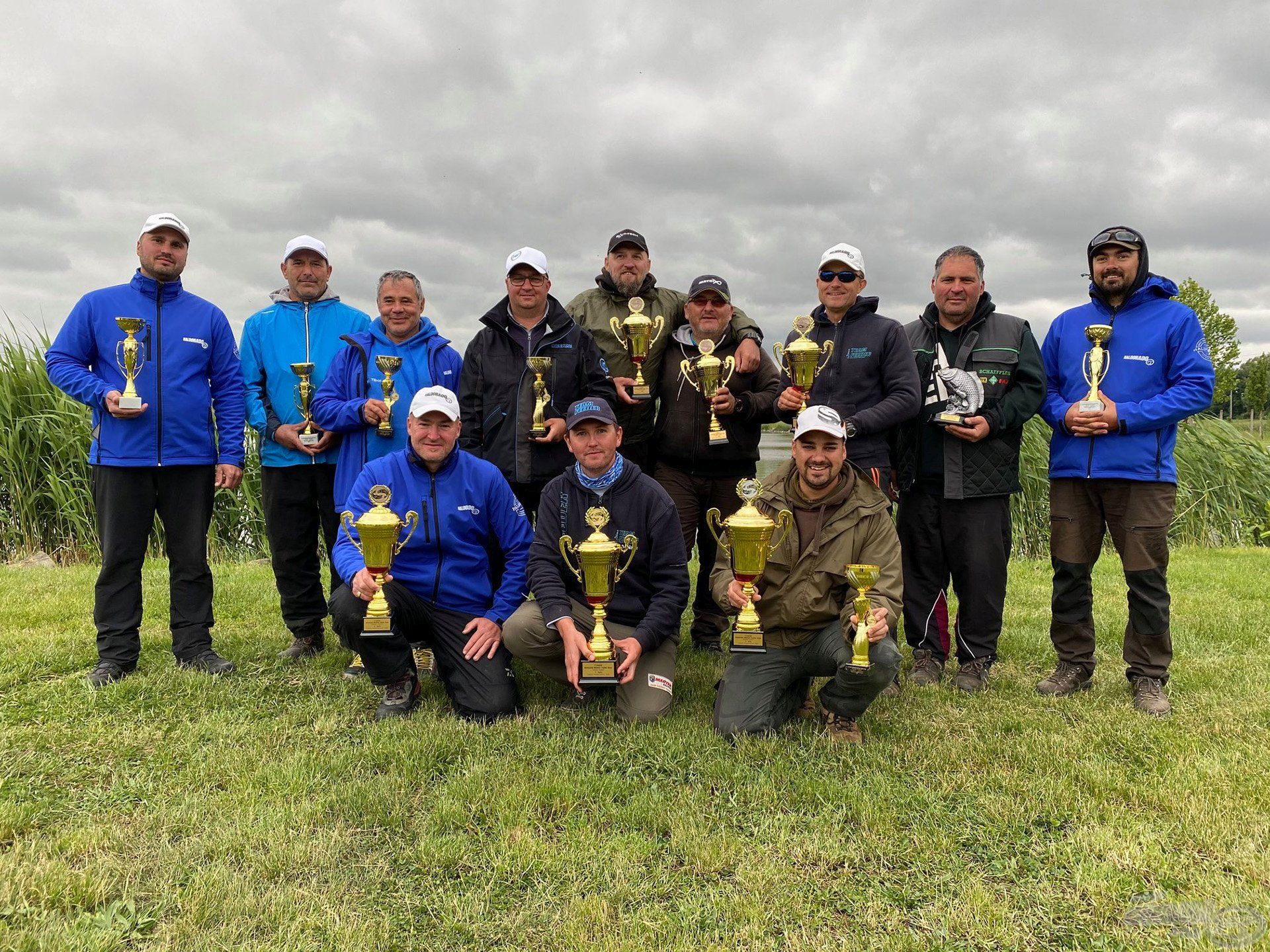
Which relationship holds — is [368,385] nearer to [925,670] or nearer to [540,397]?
[540,397]

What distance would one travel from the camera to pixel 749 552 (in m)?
3.78

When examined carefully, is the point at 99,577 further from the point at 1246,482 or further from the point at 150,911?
the point at 1246,482

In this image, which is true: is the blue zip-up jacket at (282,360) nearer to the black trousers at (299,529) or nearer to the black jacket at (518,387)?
the black trousers at (299,529)

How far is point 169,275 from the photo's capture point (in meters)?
4.82

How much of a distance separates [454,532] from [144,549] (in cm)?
200

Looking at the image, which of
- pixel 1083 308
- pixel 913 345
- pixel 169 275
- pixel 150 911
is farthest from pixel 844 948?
pixel 169 275

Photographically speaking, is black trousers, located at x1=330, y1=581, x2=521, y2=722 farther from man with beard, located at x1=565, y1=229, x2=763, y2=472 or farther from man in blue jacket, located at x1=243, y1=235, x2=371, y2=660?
man with beard, located at x1=565, y1=229, x2=763, y2=472

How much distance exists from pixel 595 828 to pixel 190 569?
3.22m

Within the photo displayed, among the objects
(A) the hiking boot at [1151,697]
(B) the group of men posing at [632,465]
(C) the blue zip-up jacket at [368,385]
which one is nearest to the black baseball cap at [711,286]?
(B) the group of men posing at [632,465]

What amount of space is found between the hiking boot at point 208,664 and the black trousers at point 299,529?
49cm

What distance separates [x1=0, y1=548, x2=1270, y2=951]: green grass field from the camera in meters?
2.54

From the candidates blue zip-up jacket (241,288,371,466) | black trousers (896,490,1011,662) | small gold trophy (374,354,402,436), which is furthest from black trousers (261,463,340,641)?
black trousers (896,490,1011,662)

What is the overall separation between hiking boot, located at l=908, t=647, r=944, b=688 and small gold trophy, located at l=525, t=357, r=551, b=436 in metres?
2.60

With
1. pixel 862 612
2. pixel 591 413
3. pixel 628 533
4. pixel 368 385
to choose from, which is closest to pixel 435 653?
pixel 628 533
